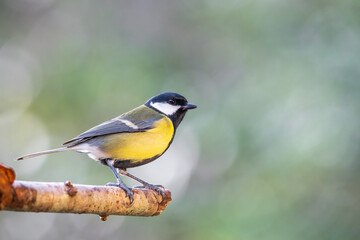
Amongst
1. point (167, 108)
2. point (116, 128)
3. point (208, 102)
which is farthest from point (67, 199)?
point (208, 102)

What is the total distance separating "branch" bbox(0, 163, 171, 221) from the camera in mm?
1588

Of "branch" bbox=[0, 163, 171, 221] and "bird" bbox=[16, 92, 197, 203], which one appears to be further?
"bird" bbox=[16, 92, 197, 203]

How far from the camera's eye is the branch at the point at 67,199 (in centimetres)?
159

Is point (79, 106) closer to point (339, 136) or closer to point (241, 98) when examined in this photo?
point (241, 98)

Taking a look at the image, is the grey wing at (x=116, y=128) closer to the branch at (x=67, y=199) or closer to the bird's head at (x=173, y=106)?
the bird's head at (x=173, y=106)

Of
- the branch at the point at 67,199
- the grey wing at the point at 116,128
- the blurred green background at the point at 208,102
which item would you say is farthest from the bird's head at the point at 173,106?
the blurred green background at the point at 208,102

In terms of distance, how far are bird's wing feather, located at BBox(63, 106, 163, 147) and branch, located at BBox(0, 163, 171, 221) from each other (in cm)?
52

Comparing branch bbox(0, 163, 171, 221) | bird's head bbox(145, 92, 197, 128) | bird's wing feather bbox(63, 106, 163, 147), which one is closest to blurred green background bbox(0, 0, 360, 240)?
bird's head bbox(145, 92, 197, 128)

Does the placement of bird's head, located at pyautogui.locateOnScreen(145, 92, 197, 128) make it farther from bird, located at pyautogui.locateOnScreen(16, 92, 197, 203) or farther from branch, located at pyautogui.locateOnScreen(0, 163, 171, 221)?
branch, located at pyautogui.locateOnScreen(0, 163, 171, 221)

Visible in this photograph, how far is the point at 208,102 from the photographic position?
547cm

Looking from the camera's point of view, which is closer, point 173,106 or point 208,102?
point 173,106

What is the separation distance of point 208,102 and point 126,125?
2.61 m

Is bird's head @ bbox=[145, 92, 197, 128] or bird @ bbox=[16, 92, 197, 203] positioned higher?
bird's head @ bbox=[145, 92, 197, 128]

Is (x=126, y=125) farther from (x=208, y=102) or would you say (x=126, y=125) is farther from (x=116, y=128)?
(x=208, y=102)
